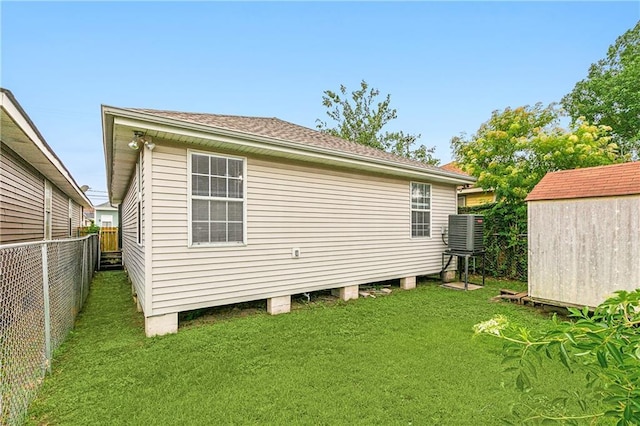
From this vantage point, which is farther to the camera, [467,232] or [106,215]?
[106,215]

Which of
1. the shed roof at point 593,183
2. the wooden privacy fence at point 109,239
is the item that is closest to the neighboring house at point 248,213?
the shed roof at point 593,183

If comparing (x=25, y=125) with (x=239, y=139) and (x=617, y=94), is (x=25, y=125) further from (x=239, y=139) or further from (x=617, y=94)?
(x=617, y=94)

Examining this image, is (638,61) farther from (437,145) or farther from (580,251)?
(580,251)

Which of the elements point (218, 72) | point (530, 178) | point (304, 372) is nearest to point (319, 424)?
point (304, 372)

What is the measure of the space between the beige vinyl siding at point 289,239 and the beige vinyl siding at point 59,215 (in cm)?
708

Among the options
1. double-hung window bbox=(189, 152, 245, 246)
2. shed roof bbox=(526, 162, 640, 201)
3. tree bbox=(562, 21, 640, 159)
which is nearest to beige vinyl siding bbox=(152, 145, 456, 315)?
double-hung window bbox=(189, 152, 245, 246)

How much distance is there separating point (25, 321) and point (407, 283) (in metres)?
6.65

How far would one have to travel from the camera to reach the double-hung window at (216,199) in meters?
4.63

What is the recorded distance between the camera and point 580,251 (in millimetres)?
4906

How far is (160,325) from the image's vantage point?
428 cm

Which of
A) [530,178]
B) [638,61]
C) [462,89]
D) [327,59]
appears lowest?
[530,178]

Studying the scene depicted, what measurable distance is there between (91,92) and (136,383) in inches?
612

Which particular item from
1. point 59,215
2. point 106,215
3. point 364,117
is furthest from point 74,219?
point 364,117

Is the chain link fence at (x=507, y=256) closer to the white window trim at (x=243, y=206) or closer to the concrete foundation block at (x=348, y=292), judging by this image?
the concrete foundation block at (x=348, y=292)
